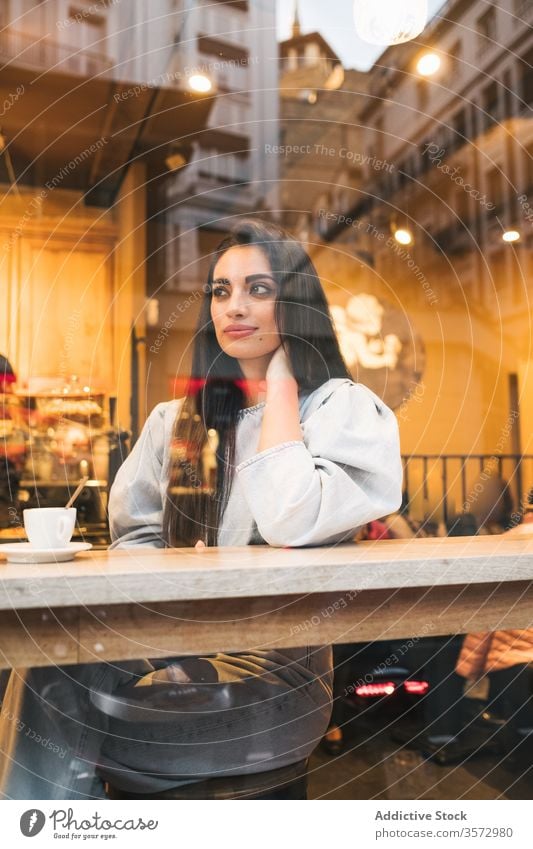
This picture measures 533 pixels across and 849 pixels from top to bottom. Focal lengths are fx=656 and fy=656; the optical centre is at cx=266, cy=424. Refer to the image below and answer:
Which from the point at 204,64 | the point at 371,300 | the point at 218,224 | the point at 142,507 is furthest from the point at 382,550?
the point at 371,300

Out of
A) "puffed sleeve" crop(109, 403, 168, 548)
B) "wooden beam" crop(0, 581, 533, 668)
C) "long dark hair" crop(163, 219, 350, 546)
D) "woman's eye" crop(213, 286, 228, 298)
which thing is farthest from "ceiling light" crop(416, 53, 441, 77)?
"wooden beam" crop(0, 581, 533, 668)

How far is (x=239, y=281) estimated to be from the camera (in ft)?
2.37

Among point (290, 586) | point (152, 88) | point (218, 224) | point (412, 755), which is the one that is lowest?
point (412, 755)

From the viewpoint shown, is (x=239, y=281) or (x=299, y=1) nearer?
(x=239, y=281)

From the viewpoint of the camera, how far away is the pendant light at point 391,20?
0.89 meters

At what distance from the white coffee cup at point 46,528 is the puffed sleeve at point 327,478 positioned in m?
0.16

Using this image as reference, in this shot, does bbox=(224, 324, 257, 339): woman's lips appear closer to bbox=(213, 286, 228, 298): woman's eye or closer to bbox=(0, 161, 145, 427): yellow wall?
bbox=(213, 286, 228, 298): woman's eye

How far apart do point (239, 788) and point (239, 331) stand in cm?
45

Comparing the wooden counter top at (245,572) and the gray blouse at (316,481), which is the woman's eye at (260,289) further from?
the wooden counter top at (245,572)

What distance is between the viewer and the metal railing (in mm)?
868

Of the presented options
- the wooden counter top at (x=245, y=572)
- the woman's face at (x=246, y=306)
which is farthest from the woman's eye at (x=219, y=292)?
the wooden counter top at (x=245, y=572)

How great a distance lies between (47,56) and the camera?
0.90 meters

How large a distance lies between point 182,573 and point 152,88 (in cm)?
74

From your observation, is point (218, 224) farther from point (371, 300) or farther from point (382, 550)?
point (371, 300)
